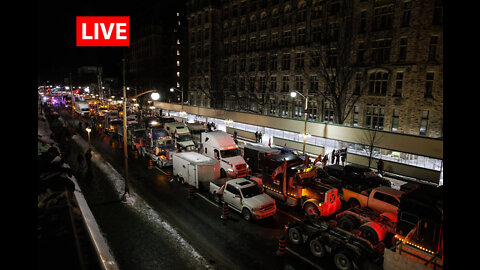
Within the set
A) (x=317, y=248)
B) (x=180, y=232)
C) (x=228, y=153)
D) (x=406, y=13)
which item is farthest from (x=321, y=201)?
(x=406, y=13)

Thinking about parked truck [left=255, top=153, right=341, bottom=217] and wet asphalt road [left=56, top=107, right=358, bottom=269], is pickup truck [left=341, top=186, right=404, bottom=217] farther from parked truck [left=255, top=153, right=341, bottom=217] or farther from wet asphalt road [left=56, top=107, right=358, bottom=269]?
wet asphalt road [left=56, top=107, right=358, bottom=269]

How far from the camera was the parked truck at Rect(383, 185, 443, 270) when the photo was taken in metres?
10.5

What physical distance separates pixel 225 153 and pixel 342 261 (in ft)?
48.1

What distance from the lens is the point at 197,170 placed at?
19938mm

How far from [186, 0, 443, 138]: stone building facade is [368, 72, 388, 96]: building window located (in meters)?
0.10

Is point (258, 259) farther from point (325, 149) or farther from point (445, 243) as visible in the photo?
point (325, 149)

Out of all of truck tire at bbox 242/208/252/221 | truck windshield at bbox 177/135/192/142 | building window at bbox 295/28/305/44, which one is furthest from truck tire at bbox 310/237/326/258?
building window at bbox 295/28/305/44

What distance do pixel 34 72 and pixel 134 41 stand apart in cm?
10991

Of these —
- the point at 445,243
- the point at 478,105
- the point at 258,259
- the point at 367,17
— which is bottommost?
the point at 258,259

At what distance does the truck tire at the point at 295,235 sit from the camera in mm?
13328

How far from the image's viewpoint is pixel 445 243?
7.00ft

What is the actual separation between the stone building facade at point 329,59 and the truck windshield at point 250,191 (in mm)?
20284

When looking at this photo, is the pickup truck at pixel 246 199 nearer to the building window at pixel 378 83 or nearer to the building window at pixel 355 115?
the building window at pixel 355 115

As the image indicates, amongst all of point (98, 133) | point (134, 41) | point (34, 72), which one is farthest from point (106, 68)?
point (34, 72)
